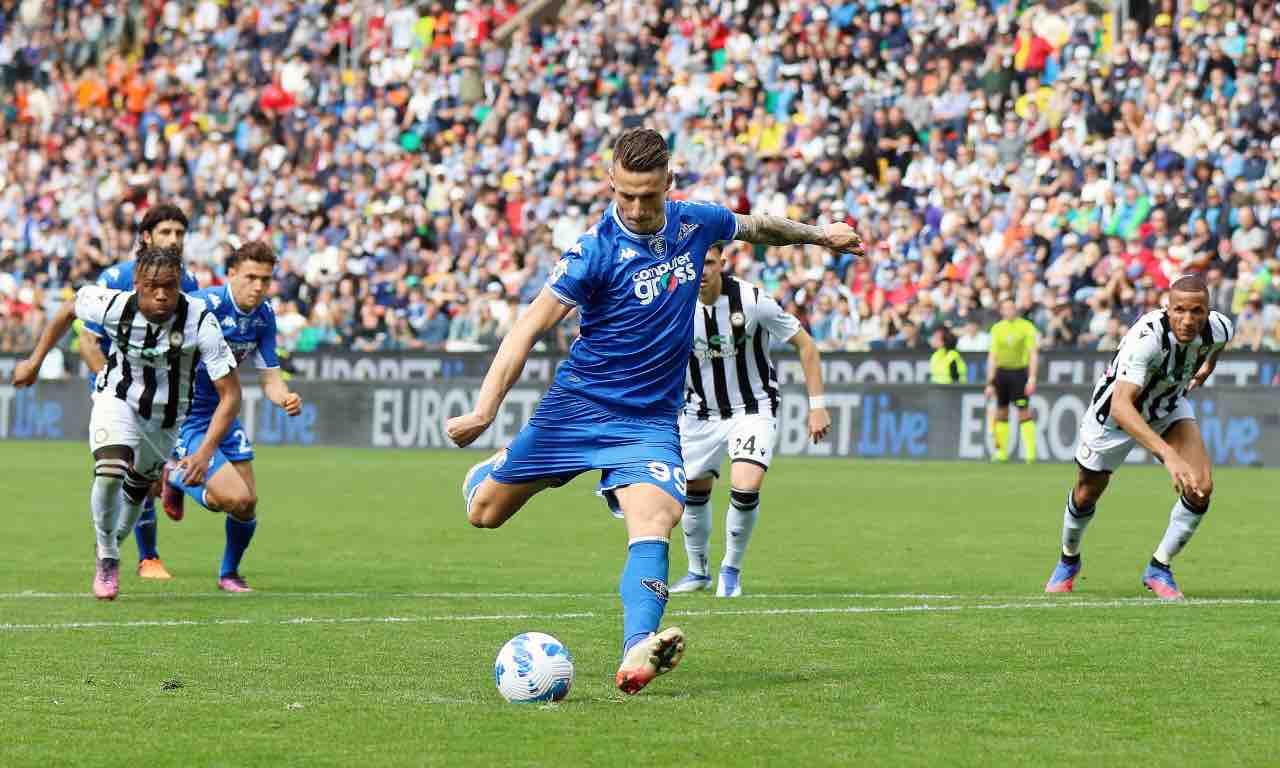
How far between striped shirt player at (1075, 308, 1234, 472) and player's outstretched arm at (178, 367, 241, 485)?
4852mm

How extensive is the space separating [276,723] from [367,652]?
2.00 m

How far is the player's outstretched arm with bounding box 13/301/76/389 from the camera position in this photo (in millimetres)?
11633

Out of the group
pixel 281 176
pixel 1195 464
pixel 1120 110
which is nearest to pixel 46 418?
pixel 281 176

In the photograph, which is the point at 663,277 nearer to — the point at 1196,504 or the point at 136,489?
the point at 1196,504

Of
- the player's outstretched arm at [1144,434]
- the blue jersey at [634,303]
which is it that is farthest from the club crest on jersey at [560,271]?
the player's outstretched arm at [1144,434]

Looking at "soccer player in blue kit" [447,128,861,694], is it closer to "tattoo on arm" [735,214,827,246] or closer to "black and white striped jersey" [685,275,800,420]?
"tattoo on arm" [735,214,827,246]

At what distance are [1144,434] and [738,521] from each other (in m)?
2.40

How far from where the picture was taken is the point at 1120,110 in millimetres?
27828

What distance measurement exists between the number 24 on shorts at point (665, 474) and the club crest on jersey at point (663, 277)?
25.0 inches

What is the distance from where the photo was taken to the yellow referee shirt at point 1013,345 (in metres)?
25.7

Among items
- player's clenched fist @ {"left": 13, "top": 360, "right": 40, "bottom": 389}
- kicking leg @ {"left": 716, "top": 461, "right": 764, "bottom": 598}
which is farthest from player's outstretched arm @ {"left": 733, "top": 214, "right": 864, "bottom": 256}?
player's clenched fist @ {"left": 13, "top": 360, "right": 40, "bottom": 389}

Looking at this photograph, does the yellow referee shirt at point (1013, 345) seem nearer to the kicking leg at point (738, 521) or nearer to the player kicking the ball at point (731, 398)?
the player kicking the ball at point (731, 398)

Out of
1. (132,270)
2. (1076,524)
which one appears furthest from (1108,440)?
(132,270)

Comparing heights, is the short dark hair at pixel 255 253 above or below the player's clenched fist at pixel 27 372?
above
